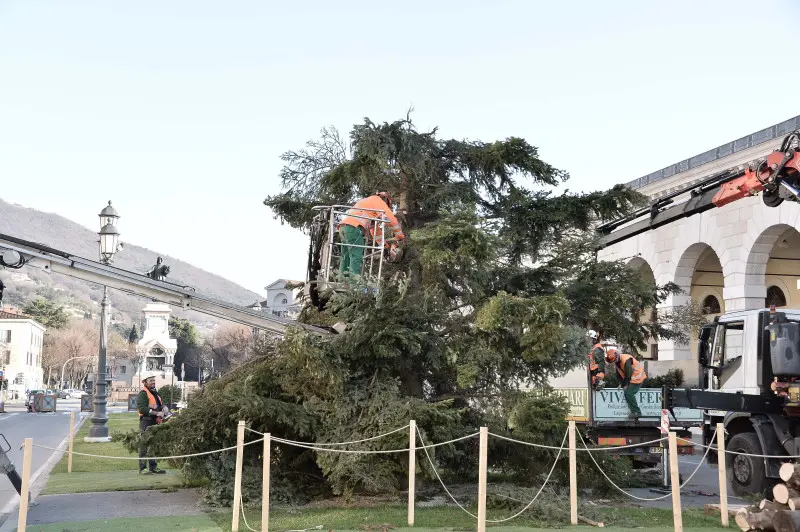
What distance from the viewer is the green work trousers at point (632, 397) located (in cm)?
1558

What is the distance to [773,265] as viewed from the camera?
3341 centimetres

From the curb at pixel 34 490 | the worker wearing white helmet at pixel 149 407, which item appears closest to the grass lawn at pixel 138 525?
the curb at pixel 34 490

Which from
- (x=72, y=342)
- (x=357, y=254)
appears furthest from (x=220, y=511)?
(x=72, y=342)

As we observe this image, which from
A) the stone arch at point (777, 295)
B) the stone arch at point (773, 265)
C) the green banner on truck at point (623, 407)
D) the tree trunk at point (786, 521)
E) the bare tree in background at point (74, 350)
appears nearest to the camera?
the tree trunk at point (786, 521)

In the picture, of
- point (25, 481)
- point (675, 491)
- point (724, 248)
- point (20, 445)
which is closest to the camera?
point (25, 481)

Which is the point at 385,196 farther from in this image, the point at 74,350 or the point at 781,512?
the point at 74,350

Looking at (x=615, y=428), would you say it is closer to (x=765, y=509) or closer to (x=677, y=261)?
(x=765, y=509)

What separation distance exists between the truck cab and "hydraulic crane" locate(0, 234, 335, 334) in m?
6.77

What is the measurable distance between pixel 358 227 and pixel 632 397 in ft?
21.0

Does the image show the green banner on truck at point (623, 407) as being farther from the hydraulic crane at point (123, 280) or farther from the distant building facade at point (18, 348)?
the distant building facade at point (18, 348)

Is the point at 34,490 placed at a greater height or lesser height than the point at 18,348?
lesser

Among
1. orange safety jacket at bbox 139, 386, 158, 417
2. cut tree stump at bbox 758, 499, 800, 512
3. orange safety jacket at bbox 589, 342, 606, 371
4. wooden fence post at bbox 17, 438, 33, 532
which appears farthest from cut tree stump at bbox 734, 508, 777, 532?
orange safety jacket at bbox 139, 386, 158, 417

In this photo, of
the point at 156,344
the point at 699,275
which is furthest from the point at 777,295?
the point at 156,344

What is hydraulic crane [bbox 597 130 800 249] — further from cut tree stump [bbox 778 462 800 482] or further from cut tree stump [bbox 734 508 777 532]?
cut tree stump [bbox 734 508 777 532]
